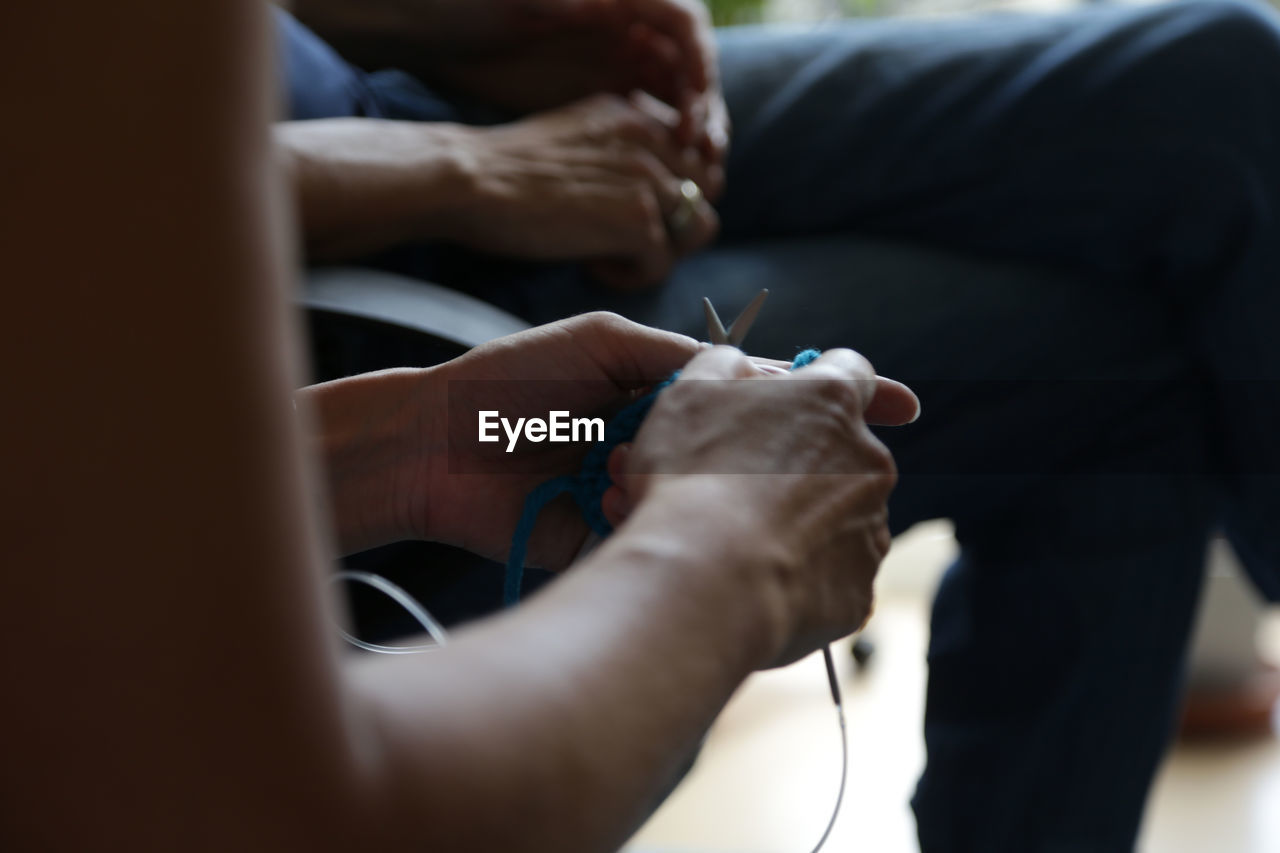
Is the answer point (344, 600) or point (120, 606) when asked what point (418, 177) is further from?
point (120, 606)

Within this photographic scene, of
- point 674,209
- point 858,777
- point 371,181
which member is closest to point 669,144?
point 674,209

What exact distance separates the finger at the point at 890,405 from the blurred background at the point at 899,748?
1.11 ft

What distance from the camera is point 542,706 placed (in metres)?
0.26

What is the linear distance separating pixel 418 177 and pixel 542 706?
0.43m

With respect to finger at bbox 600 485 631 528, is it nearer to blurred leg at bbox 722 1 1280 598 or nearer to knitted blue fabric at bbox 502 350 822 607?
knitted blue fabric at bbox 502 350 822 607

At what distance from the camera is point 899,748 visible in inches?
29.5

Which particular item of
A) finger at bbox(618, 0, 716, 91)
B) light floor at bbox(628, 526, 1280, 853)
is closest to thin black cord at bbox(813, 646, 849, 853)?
light floor at bbox(628, 526, 1280, 853)

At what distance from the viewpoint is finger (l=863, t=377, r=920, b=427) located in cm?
43

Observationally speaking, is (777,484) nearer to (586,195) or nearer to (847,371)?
(847,371)

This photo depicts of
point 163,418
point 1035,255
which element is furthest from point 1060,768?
point 163,418

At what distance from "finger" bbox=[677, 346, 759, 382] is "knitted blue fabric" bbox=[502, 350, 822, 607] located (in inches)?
0.8

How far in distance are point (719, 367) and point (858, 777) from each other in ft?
1.32

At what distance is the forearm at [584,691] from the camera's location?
0.25 meters

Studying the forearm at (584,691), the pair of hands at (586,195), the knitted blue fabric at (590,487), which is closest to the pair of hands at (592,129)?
the pair of hands at (586,195)
